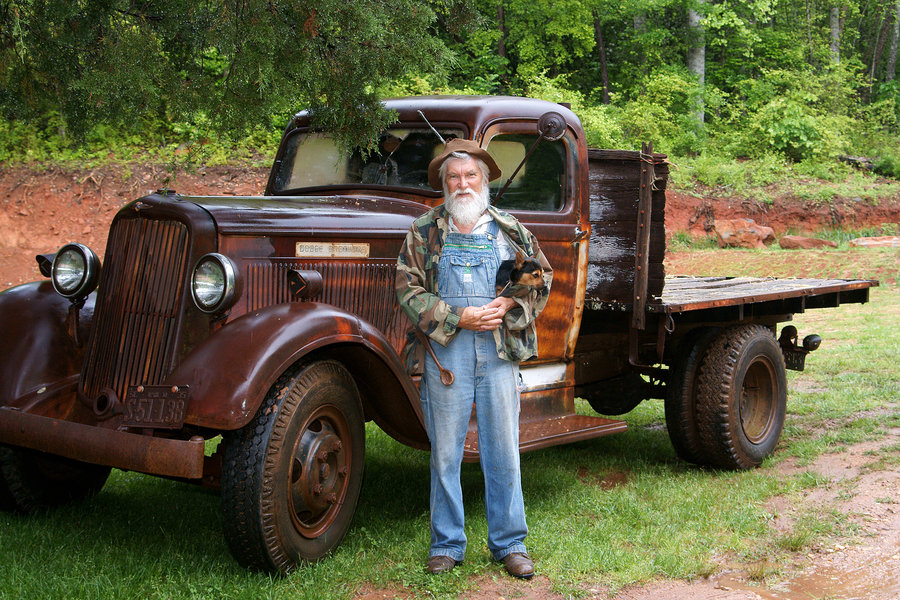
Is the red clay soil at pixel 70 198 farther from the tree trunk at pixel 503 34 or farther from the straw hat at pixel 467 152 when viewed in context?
the straw hat at pixel 467 152

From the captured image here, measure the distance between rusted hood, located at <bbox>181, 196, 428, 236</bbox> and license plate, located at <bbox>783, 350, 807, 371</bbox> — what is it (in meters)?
3.38

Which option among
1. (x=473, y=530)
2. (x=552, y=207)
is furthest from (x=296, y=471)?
(x=552, y=207)

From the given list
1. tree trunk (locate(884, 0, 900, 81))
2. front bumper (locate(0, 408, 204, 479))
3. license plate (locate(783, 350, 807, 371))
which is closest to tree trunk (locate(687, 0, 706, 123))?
tree trunk (locate(884, 0, 900, 81))

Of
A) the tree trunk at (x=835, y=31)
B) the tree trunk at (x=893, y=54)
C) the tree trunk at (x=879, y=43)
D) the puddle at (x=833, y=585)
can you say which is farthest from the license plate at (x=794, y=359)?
the tree trunk at (x=893, y=54)

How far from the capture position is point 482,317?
3.50m

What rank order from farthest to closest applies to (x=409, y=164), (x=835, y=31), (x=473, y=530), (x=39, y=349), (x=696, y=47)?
(x=835, y=31) → (x=696, y=47) → (x=409, y=164) → (x=473, y=530) → (x=39, y=349)

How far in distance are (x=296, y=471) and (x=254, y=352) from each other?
56 cm

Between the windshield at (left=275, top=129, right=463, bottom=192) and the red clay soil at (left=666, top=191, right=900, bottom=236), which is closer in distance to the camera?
the windshield at (left=275, top=129, right=463, bottom=192)

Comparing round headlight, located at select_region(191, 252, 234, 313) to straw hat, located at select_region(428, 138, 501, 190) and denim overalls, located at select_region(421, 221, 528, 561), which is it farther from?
straw hat, located at select_region(428, 138, 501, 190)

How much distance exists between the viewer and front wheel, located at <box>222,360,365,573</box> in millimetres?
3342

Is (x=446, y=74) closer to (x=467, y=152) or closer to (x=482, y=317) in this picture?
(x=467, y=152)

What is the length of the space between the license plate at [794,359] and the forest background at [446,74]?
3.26m

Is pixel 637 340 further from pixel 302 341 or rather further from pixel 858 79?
pixel 858 79

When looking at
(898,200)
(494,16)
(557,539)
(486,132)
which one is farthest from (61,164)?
(898,200)
